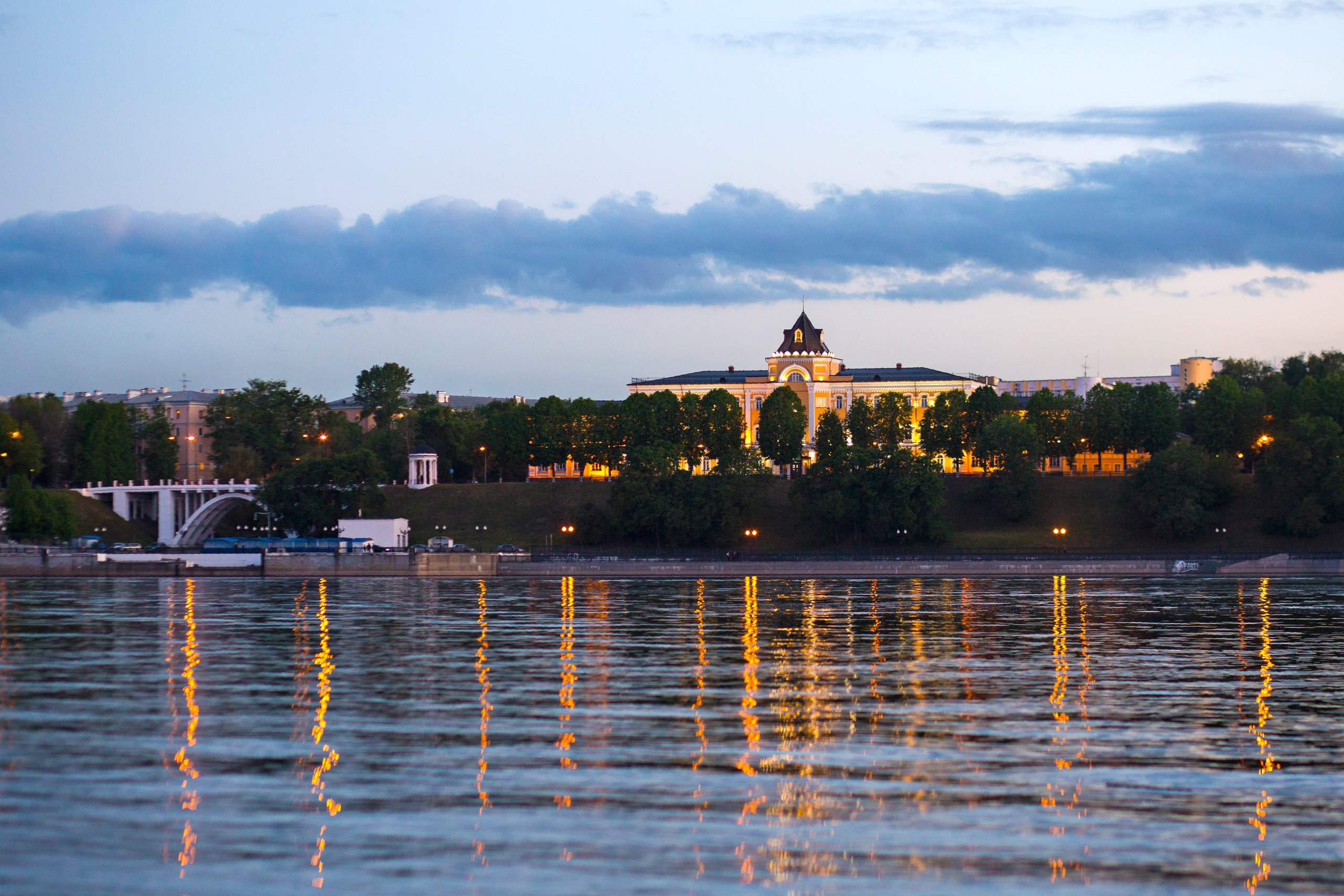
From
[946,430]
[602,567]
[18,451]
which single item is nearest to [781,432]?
[946,430]

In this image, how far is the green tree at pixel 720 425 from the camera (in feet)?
473

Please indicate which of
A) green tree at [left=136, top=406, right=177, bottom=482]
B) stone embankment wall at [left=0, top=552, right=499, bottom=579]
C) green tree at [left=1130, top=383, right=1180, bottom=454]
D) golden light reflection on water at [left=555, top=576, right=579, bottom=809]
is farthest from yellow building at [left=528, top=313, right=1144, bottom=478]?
golden light reflection on water at [left=555, top=576, right=579, bottom=809]

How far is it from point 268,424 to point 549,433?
1199 inches

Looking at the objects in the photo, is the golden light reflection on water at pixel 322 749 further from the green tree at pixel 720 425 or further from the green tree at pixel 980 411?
the green tree at pixel 980 411

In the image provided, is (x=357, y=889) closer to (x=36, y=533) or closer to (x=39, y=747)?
(x=39, y=747)

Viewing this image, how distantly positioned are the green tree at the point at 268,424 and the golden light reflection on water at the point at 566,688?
286ft

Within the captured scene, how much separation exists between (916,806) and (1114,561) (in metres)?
74.9

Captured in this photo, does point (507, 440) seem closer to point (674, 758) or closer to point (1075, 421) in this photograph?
point (1075, 421)

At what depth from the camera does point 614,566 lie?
318ft

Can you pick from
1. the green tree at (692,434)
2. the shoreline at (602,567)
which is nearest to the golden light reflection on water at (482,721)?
the shoreline at (602,567)

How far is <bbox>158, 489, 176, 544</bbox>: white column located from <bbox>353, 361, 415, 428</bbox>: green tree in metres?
48.2

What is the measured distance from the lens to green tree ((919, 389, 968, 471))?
464 feet

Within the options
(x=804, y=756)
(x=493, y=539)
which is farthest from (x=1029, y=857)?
(x=493, y=539)

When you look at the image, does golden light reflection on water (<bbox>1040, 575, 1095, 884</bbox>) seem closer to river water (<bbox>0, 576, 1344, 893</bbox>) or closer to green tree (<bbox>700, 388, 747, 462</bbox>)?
river water (<bbox>0, 576, 1344, 893</bbox>)
